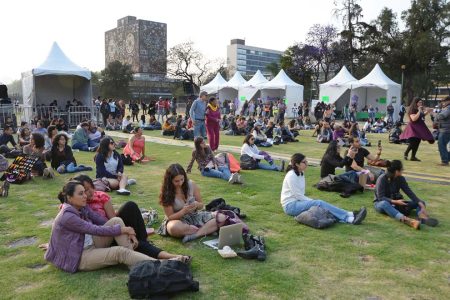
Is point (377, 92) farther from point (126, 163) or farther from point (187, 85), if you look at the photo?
point (126, 163)

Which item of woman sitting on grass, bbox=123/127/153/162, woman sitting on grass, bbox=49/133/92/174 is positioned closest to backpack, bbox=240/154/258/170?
woman sitting on grass, bbox=123/127/153/162

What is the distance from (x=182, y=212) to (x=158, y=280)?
156 centimetres

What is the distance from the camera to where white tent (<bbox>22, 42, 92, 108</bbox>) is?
783 inches

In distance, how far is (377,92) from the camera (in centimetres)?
3084

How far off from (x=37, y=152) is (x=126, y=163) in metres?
2.09

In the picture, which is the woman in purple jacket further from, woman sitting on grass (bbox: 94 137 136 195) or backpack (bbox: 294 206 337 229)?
woman sitting on grass (bbox: 94 137 136 195)

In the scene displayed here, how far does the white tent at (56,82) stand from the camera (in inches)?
783

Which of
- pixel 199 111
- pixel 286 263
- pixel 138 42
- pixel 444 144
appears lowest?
pixel 286 263

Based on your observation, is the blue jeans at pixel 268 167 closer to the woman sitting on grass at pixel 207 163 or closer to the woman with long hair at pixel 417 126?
the woman sitting on grass at pixel 207 163

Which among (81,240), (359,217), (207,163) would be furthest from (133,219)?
(207,163)

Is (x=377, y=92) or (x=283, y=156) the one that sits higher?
(x=377, y=92)

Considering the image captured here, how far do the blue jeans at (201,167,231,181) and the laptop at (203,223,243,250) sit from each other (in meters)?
3.78

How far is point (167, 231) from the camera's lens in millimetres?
5180

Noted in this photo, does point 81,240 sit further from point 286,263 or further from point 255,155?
point 255,155
